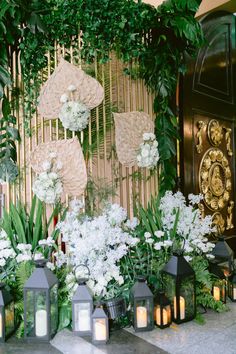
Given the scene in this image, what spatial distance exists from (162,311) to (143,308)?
0.31 ft

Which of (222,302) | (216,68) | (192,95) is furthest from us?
(216,68)

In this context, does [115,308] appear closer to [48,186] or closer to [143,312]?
[143,312]

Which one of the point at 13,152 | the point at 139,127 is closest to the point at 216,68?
the point at 139,127

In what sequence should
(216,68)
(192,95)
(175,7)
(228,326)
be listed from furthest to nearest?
(216,68) → (192,95) → (175,7) → (228,326)

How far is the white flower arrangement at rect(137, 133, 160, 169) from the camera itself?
88.4 inches

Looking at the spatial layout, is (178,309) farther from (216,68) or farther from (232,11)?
(232,11)

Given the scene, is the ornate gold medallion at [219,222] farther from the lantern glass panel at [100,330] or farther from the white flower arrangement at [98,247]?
the lantern glass panel at [100,330]

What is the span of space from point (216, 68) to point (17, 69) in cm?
181

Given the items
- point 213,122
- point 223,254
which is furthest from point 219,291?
point 213,122

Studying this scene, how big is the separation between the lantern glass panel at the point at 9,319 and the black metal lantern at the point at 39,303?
0.10 m

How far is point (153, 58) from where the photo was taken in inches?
91.4

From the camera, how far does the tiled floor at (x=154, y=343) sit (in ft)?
4.84

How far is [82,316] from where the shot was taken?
1.64 meters

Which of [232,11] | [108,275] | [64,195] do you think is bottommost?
[108,275]
